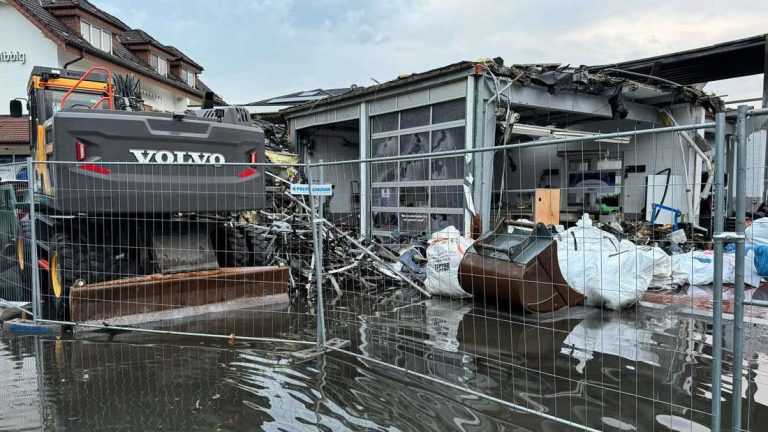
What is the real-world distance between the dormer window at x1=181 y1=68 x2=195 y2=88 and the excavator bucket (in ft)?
91.9

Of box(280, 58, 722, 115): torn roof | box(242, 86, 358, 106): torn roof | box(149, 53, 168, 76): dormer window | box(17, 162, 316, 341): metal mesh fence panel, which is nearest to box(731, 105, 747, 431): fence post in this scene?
box(17, 162, 316, 341): metal mesh fence panel

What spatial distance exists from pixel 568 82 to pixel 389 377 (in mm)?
8039

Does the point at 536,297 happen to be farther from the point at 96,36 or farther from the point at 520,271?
the point at 96,36

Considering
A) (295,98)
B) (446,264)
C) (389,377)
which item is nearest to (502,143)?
(446,264)

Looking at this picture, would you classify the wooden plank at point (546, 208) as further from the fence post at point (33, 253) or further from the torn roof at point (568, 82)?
the fence post at point (33, 253)

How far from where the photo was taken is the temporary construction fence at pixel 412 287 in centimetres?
425

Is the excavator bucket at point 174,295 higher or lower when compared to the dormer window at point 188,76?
lower

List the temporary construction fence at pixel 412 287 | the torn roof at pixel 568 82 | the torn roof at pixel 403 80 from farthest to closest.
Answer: the torn roof at pixel 568 82 → the torn roof at pixel 403 80 → the temporary construction fence at pixel 412 287

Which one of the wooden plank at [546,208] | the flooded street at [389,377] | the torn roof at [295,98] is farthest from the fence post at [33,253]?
the torn roof at [295,98]

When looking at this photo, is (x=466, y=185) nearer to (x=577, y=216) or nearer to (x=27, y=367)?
(x=577, y=216)

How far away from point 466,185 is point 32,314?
693 centimetres

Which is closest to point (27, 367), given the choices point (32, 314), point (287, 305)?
point (32, 314)

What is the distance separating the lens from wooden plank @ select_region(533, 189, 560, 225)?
6.02m

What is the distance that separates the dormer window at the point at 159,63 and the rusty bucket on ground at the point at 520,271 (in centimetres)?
2705
